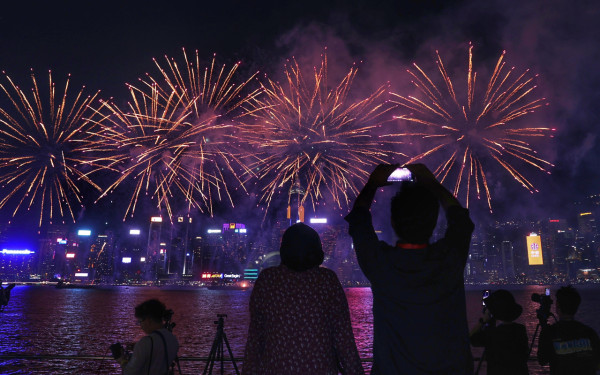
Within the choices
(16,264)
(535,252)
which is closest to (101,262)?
(16,264)

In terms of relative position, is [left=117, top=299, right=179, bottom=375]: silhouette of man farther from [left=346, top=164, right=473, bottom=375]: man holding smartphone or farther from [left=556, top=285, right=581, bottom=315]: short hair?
[left=556, top=285, right=581, bottom=315]: short hair

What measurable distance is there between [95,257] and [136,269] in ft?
60.1

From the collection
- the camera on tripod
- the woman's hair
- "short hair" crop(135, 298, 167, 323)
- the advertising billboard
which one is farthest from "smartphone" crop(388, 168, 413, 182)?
the advertising billboard

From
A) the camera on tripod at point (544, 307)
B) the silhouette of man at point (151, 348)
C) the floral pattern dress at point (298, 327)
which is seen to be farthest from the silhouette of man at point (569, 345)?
the silhouette of man at point (151, 348)

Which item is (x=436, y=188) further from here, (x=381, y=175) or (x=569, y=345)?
(x=569, y=345)

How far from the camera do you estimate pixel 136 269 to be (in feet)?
632

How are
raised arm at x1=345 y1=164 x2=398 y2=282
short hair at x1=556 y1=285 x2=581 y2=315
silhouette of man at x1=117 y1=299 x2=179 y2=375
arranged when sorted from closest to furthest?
raised arm at x1=345 y1=164 x2=398 y2=282 < silhouette of man at x1=117 y1=299 x2=179 y2=375 < short hair at x1=556 y1=285 x2=581 y2=315

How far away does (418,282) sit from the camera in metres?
2.47

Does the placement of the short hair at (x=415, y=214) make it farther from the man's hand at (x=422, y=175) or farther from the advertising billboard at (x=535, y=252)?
the advertising billboard at (x=535, y=252)

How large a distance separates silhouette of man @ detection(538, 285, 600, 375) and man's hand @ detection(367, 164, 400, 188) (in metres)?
3.27

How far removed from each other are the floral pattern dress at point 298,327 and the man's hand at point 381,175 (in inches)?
35.2

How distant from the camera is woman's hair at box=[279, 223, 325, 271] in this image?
3.19 m

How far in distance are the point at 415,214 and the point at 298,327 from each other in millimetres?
1240

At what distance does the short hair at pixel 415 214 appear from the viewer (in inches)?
103
